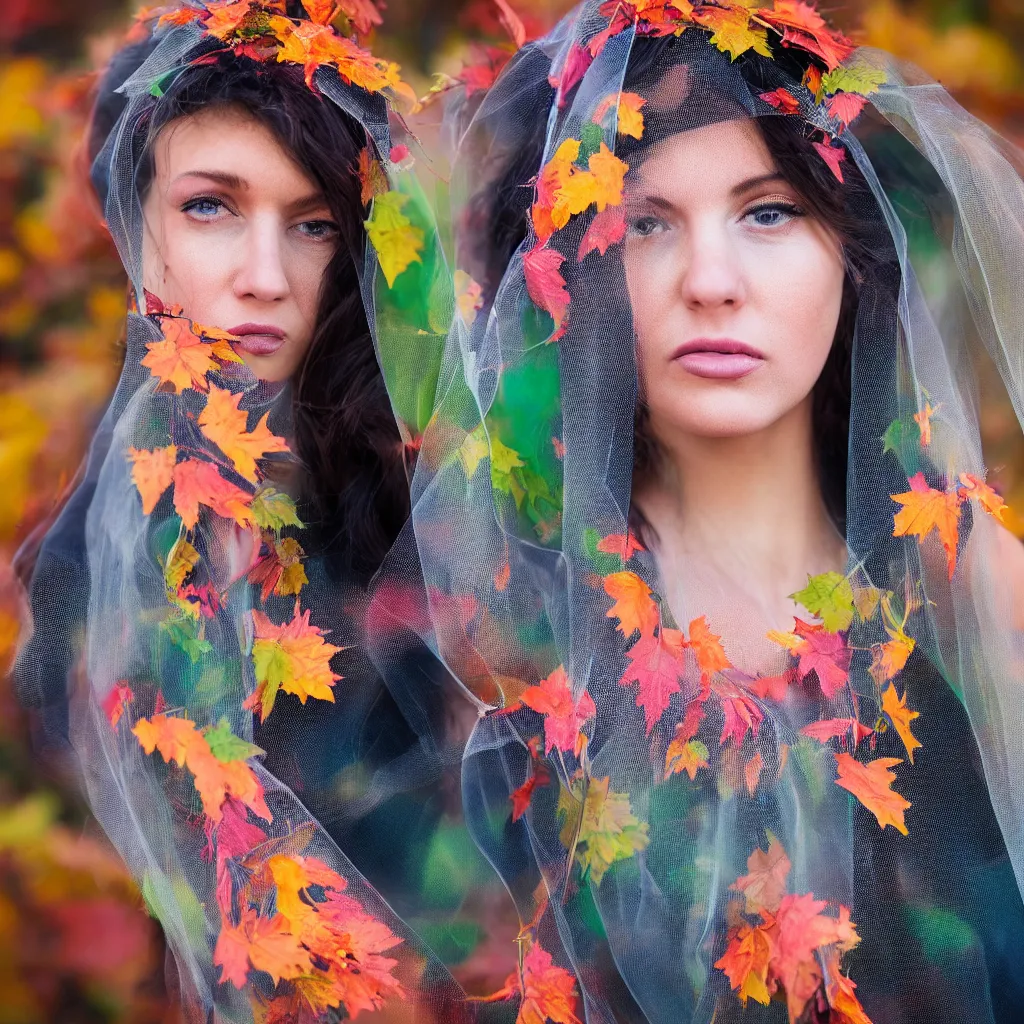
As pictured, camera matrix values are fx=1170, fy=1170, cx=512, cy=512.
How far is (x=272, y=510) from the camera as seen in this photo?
155 centimetres

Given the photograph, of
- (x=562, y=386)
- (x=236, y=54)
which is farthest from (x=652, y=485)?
(x=236, y=54)

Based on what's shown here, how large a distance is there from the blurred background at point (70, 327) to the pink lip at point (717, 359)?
0.39m

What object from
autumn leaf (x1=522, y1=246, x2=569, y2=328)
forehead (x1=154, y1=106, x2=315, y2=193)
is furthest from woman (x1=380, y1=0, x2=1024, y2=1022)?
forehead (x1=154, y1=106, x2=315, y2=193)

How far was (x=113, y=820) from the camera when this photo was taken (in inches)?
57.5

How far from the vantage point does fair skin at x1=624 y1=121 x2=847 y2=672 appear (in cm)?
149

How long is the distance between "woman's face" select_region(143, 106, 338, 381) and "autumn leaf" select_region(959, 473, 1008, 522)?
921 millimetres

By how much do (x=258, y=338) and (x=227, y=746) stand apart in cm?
54

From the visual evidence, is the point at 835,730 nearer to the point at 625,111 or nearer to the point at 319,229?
the point at 625,111

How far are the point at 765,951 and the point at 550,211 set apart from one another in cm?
93

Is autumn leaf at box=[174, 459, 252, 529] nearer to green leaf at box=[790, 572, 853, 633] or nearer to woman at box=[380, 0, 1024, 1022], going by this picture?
woman at box=[380, 0, 1024, 1022]

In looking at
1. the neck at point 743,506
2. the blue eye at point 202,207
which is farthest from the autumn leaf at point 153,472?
the neck at point 743,506

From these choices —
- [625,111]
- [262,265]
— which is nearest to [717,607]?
[625,111]

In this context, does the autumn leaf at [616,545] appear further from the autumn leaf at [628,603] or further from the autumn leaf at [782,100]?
the autumn leaf at [782,100]

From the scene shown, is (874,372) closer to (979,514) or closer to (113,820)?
(979,514)
